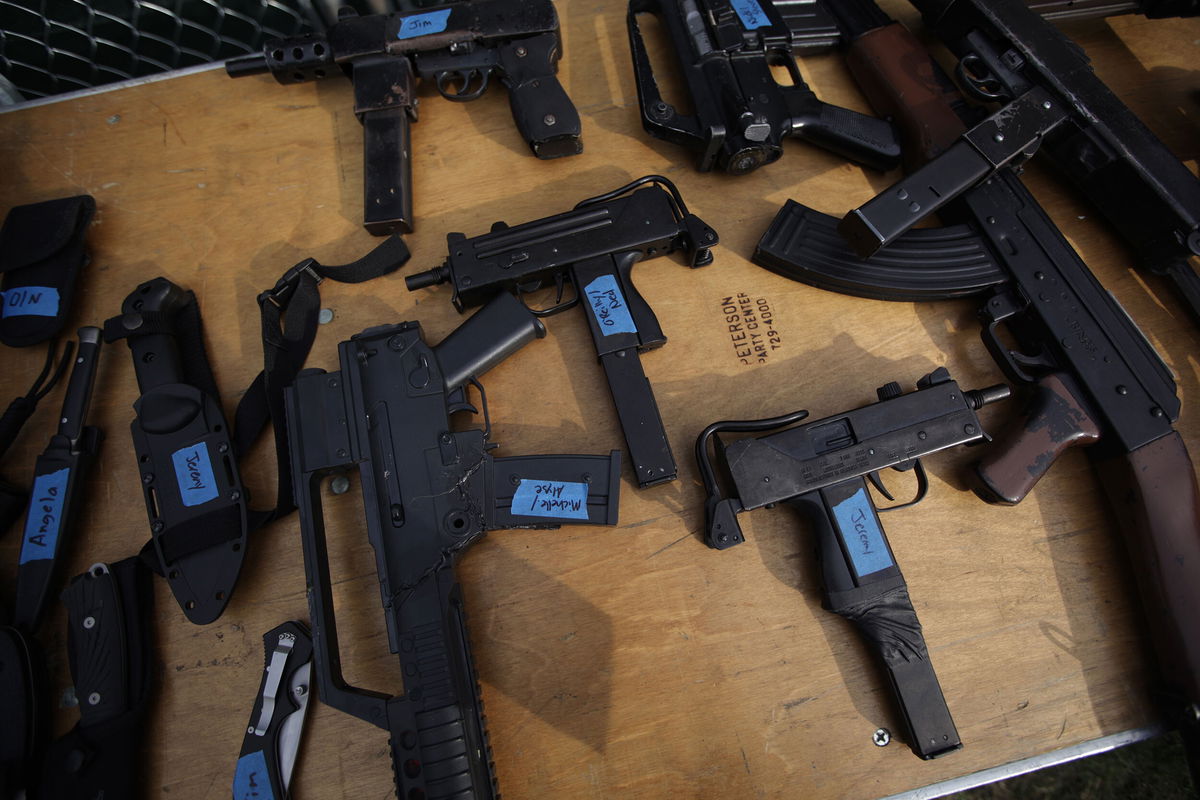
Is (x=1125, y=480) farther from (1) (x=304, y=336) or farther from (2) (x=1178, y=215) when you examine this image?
(1) (x=304, y=336)

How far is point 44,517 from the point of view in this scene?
5.91 feet

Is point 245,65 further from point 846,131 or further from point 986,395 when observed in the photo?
point 986,395

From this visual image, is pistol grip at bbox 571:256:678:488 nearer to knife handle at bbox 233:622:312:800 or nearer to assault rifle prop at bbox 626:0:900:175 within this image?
assault rifle prop at bbox 626:0:900:175

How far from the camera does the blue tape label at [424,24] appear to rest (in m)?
2.20

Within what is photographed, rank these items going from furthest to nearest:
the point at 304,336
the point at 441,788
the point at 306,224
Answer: the point at 306,224 → the point at 304,336 → the point at 441,788

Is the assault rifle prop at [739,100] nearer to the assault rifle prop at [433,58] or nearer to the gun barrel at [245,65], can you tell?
the assault rifle prop at [433,58]

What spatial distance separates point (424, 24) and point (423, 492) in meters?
1.72

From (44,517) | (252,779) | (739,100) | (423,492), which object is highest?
(739,100)

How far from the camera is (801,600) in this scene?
5.76 feet

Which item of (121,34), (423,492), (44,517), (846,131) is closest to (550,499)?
(423,492)

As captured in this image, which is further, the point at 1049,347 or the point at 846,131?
the point at 846,131

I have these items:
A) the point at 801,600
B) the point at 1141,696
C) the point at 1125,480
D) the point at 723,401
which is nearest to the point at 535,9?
the point at 723,401

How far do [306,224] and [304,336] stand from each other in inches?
18.2

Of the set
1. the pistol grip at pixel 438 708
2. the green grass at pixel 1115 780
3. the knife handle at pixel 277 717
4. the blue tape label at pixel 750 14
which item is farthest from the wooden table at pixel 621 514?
the green grass at pixel 1115 780
